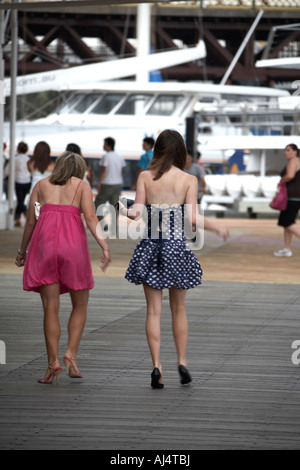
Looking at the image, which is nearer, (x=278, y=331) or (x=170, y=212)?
(x=170, y=212)

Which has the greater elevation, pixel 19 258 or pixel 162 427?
pixel 19 258

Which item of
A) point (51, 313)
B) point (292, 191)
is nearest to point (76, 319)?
point (51, 313)

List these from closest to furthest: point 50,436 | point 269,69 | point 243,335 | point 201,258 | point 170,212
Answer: point 50,436 → point 170,212 → point 243,335 → point 201,258 → point 269,69

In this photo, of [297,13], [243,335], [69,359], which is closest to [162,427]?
[69,359]

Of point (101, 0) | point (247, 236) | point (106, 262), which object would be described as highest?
point (101, 0)

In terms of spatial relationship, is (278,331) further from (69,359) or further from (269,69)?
(269,69)

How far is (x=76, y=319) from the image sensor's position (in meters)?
8.06

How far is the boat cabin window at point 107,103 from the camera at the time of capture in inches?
1385

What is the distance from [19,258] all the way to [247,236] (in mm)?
15182

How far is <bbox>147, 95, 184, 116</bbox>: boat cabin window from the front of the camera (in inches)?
1374

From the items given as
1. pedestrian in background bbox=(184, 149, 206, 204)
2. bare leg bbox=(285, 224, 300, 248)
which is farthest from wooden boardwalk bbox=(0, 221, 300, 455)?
pedestrian in background bbox=(184, 149, 206, 204)

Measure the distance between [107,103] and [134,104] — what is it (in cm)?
90

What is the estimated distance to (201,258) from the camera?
715 inches

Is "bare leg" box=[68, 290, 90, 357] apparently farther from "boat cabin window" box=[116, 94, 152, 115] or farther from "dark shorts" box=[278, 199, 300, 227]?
"boat cabin window" box=[116, 94, 152, 115]
